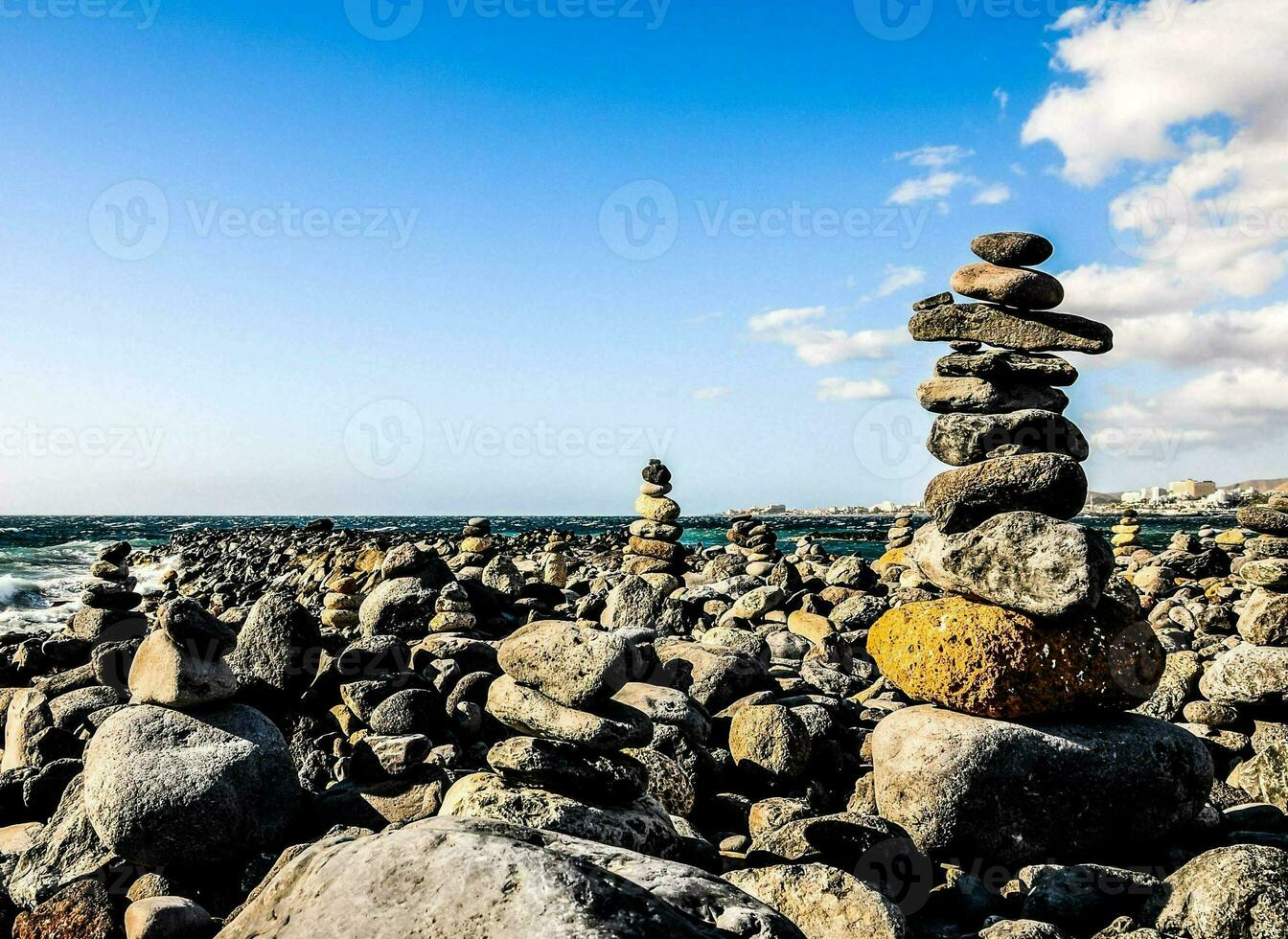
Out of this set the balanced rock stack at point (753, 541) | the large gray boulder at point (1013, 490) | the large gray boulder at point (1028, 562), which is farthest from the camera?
the balanced rock stack at point (753, 541)

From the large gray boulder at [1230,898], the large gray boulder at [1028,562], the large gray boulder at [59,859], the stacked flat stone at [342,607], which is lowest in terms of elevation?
the large gray boulder at [59,859]

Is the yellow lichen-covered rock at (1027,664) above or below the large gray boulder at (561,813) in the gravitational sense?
above

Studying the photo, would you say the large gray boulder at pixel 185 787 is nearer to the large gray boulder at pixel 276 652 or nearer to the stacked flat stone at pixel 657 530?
the large gray boulder at pixel 276 652

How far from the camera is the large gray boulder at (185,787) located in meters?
6.07

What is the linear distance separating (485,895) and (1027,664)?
5047 mm

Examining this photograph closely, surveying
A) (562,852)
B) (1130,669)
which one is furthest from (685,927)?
(1130,669)

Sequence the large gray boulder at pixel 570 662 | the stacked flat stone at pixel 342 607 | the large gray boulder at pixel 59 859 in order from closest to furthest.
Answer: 1. the large gray boulder at pixel 59 859
2. the large gray boulder at pixel 570 662
3. the stacked flat stone at pixel 342 607

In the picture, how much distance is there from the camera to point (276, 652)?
9.20 m

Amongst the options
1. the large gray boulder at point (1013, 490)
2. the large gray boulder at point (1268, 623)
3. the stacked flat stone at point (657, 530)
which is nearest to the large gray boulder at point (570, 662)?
the large gray boulder at point (1013, 490)

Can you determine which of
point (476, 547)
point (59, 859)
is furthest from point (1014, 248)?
point (476, 547)

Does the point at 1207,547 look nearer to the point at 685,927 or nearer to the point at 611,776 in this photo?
the point at 611,776

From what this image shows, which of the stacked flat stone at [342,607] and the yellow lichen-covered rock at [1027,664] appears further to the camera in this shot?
the stacked flat stone at [342,607]

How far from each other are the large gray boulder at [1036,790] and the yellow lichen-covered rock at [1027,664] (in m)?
0.21

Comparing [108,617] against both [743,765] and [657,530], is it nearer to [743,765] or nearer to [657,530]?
[743,765]
